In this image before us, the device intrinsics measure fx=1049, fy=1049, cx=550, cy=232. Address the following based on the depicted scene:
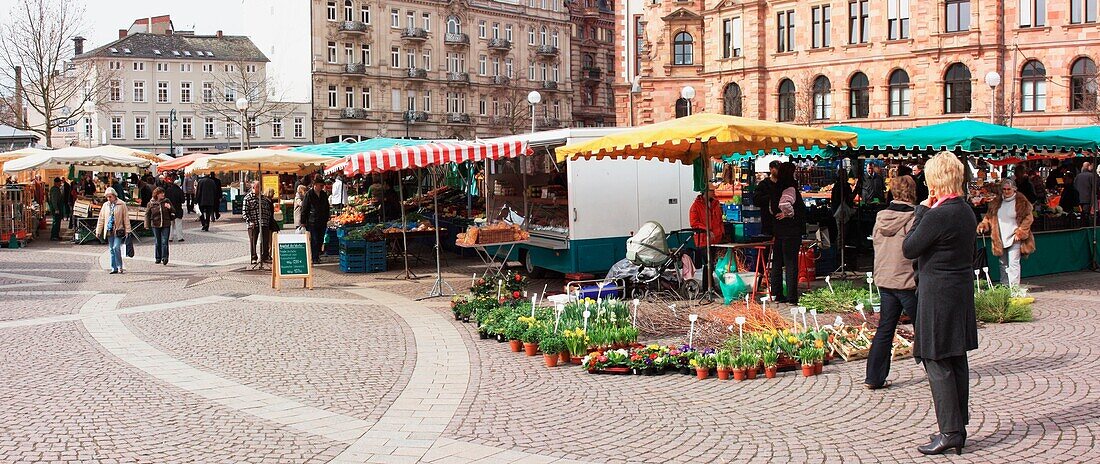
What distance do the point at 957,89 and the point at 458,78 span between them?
139 feet

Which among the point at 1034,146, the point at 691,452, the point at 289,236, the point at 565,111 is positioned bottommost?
the point at 691,452

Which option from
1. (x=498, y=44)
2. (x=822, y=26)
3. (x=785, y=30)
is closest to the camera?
(x=822, y=26)

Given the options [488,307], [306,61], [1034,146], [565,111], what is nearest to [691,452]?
[488,307]

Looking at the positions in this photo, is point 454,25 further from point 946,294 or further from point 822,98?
point 946,294

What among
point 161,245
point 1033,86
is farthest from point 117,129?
point 1033,86

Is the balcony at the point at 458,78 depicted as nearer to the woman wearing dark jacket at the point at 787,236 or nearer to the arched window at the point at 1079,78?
the arched window at the point at 1079,78

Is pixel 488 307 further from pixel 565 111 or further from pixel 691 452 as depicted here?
pixel 565 111

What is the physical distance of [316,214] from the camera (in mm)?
21172

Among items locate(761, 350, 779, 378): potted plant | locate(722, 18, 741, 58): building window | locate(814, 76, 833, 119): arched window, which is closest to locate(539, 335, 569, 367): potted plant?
locate(761, 350, 779, 378): potted plant

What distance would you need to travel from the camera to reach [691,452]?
260 inches

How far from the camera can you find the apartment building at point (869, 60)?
152ft

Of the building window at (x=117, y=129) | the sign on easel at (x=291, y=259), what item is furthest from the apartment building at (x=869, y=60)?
the building window at (x=117, y=129)

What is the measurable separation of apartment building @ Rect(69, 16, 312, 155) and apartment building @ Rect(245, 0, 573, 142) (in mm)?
2859

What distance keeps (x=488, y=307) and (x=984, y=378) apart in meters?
5.67
